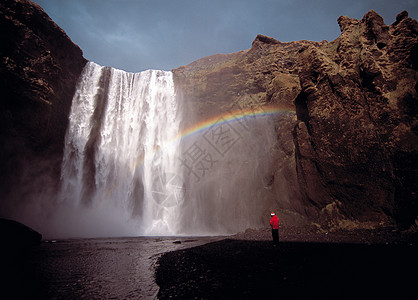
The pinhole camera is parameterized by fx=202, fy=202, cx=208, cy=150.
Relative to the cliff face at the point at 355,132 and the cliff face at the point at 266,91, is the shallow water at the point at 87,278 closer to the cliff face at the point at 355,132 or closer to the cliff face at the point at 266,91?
the cliff face at the point at 355,132

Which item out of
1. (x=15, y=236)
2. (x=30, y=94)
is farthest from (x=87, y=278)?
(x=30, y=94)

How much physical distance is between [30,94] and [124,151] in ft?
36.4

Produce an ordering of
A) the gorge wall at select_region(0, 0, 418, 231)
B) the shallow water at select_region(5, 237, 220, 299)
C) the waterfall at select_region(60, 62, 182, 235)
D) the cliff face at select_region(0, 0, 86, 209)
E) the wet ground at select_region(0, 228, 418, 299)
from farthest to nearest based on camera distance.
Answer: the waterfall at select_region(60, 62, 182, 235)
the cliff face at select_region(0, 0, 86, 209)
the gorge wall at select_region(0, 0, 418, 231)
the shallow water at select_region(5, 237, 220, 299)
the wet ground at select_region(0, 228, 418, 299)

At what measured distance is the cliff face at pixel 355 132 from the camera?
37.4ft

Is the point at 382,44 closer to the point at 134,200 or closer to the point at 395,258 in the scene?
the point at 395,258

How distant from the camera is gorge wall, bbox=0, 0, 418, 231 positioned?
11.9 metres

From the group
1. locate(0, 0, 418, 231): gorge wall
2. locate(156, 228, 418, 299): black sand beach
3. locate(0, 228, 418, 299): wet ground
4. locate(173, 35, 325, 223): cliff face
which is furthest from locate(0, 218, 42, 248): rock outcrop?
locate(173, 35, 325, 223): cliff face

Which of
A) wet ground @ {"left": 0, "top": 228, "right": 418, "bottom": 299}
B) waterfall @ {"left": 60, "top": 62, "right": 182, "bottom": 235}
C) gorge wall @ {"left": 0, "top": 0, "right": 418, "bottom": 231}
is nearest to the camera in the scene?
wet ground @ {"left": 0, "top": 228, "right": 418, "bottom": 299}

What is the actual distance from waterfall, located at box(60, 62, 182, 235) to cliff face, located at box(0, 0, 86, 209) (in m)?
1.87

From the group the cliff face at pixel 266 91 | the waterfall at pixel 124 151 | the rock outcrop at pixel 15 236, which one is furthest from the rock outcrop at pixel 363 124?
the rock outcrop at pixel 15 236

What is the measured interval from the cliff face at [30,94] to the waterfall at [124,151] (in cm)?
187

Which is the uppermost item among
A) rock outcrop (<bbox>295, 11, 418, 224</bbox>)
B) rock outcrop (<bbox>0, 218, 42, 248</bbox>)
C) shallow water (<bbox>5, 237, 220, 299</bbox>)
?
rock outcrop (<bbox>295, 11, 418, 224</bbox>)

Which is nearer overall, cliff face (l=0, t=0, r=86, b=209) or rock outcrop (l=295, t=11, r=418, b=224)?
rock outcrop (l=295, t=11, r=418, b=224)

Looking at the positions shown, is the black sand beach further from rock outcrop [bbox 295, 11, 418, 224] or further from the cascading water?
the cascading water
